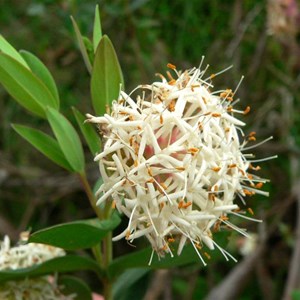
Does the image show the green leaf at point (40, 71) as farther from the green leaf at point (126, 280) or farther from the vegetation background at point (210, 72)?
the vegetation background at point (210, 72)

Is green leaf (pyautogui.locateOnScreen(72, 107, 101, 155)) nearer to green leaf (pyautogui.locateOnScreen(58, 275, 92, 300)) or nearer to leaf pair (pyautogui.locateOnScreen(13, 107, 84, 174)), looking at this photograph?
leaf pair (pyautogui.locateOnScreen(13, 107, 84, 174))

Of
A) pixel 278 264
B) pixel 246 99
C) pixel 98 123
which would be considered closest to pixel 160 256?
pixel 98 123

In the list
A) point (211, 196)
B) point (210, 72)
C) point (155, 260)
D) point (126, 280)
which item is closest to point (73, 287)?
point (126, 280)

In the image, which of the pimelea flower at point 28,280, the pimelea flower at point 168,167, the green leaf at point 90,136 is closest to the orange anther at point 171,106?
the pimelea flower at point 168,167

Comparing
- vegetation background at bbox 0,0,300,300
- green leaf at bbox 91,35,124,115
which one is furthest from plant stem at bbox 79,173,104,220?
vegetation background at bbox 0,0,300,300

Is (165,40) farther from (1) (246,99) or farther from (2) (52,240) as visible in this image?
(2) (52,240)
